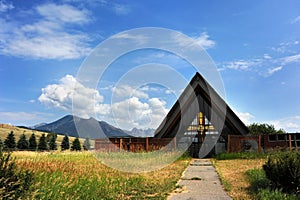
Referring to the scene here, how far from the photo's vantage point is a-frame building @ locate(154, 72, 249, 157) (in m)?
19.6

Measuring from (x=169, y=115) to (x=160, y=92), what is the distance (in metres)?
5.31

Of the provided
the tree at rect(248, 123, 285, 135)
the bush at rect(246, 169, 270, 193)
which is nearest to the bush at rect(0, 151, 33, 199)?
the bush at rect(246, 169, 270, 193)

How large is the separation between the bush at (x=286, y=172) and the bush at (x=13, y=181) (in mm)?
5021

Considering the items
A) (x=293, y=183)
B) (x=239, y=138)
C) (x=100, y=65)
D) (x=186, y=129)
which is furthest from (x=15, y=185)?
(x=186, y=129)

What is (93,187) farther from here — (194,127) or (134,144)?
(194,127)

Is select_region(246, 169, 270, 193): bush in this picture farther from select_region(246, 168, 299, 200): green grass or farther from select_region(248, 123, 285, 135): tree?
select_region(248, 123, 285, 135): tree

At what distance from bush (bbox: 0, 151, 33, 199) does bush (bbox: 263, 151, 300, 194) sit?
16.5ft

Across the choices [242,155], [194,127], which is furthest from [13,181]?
[194,127]

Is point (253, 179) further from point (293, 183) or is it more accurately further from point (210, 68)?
point (210, 68)

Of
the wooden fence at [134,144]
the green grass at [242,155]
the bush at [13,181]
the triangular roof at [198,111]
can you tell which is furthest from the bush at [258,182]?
the triangular roof at [198,111]

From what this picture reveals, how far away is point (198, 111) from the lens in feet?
69.5

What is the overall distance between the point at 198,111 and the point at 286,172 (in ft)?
47.5

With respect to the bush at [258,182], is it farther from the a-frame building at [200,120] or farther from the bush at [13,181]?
the a-frame building at [200,120]

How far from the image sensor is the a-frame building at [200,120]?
64.4 feet
